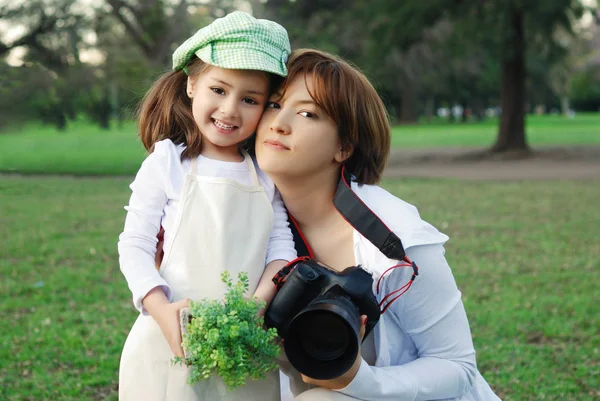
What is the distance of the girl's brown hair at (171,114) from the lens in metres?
2.48

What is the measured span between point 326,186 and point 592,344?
9.71 ft

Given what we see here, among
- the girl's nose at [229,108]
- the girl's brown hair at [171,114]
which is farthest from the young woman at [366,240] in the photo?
the girl's brown hair at [171,114]

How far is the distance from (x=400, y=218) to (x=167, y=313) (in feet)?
2.52

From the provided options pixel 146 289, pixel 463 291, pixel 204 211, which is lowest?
pixel 463 291

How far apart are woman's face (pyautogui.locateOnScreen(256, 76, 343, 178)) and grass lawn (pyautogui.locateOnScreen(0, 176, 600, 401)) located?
7.00ft

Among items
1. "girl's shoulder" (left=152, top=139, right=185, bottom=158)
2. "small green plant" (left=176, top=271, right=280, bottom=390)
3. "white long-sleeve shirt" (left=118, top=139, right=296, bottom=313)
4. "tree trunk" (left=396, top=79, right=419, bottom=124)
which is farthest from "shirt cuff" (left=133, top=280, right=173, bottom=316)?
"tree trunk" (left=396, top=79, right=419, bottom=124)

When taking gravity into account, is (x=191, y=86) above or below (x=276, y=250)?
above

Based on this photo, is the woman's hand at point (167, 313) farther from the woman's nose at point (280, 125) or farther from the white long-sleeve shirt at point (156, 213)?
the woman's nose at point (280, 125)

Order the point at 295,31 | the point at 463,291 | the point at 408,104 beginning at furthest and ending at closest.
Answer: the point at 408,104
the point at 295,31
the point at 463,291

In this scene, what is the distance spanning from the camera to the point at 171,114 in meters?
2.56

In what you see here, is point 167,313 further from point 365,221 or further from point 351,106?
point 351,106

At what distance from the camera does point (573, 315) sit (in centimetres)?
532

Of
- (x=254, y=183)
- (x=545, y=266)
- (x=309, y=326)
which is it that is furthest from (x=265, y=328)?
(x=545, y=266)

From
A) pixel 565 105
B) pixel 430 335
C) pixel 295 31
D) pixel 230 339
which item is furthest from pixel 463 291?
pixel 565 105
